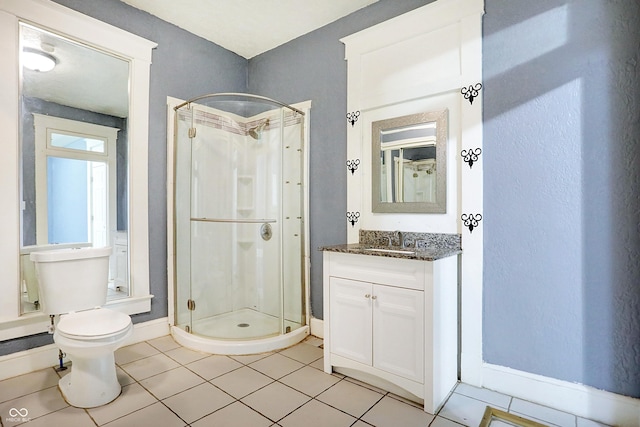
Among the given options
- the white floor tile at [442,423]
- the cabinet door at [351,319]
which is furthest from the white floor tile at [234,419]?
the white floor tile at [442,423]

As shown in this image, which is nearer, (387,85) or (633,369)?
(633,369)

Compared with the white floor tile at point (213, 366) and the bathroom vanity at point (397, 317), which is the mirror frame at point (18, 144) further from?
the bathroom vanity at point (397, 317)

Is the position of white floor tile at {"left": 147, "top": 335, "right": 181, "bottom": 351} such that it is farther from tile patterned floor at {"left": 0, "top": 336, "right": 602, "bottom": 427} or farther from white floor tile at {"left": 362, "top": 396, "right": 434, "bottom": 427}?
white floor tile at {"left": 362, "top": 396, "right": 434, "bottom": 427}

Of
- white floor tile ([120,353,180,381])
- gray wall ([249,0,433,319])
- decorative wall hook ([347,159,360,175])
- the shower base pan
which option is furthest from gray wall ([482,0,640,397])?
white floor tile ([120,353,180,381])

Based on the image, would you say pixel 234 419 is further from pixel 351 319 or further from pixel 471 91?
pixel 471 91

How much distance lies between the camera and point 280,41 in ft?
10.3

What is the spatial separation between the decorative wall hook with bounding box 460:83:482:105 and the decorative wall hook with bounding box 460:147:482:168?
0.96 ft

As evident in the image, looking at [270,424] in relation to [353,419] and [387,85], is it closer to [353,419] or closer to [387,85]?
[353,419]

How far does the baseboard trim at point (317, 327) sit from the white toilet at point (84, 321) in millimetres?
1422

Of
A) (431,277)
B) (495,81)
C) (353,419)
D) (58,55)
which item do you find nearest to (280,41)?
(58,55)

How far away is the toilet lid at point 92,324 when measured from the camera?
175cm

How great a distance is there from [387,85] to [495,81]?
2.38ft

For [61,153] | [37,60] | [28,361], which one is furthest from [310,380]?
[37,60]

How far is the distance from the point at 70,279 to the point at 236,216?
3.83 ft
